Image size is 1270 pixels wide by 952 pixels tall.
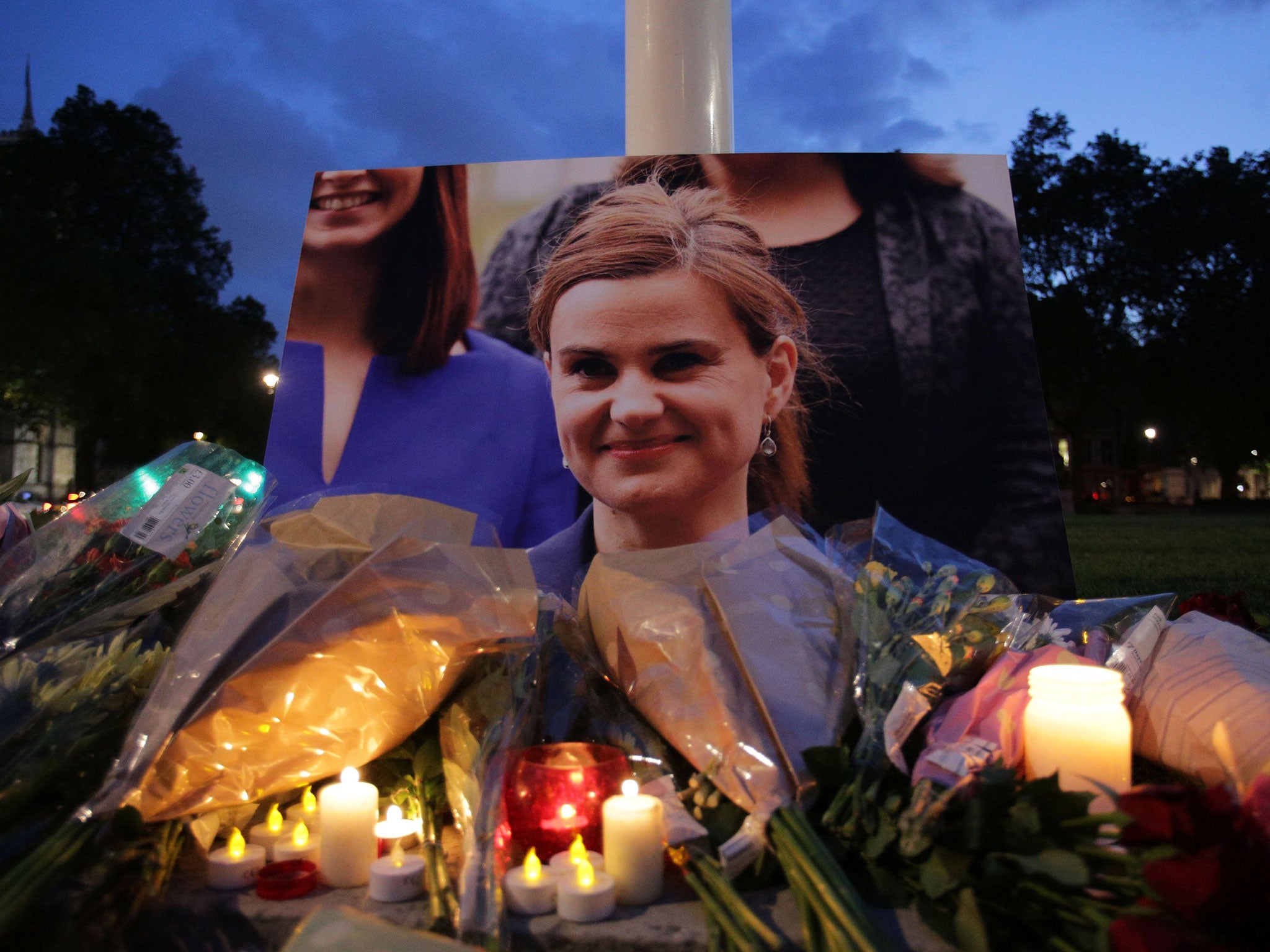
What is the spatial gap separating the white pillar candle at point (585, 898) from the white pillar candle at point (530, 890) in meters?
0.01

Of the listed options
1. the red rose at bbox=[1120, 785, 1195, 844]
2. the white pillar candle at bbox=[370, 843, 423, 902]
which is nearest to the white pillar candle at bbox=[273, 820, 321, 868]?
the white pillar candle at bbox=[370, 843, 423, 902]

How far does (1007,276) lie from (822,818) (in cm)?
229

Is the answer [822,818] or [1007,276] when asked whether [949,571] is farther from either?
[1007,276]

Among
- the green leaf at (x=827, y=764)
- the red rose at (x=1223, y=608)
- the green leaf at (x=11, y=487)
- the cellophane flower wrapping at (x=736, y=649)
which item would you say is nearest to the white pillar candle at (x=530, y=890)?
the cellophane flower wrapping at (x=736, y=649)

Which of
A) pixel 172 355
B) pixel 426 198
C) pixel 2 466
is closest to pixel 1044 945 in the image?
pixel 426 198

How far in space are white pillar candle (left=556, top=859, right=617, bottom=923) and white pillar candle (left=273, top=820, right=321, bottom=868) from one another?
0.36 m

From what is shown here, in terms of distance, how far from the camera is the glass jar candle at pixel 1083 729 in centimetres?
114

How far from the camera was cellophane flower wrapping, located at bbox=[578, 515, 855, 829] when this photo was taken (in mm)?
1223

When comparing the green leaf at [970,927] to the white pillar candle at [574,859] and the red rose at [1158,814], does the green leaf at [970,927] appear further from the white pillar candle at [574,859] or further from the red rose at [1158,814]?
the white pillar candle at [574,859]

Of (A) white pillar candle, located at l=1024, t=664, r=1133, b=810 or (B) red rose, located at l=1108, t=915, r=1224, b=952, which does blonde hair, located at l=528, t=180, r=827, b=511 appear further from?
(B) red rose, located at l=1108, t=915, r=1224, b=952

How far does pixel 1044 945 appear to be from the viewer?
1.01m

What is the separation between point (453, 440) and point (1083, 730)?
217 cm

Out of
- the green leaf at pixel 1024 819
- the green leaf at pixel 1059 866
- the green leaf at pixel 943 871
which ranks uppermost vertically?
the green leaf at pixel 1024 819

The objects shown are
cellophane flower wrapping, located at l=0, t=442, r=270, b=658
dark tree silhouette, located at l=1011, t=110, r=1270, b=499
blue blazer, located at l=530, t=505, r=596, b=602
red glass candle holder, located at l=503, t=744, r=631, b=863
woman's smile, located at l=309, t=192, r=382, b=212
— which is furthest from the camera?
dark tree silhouette, located at l=1011, t=110, r=1270, b=499
